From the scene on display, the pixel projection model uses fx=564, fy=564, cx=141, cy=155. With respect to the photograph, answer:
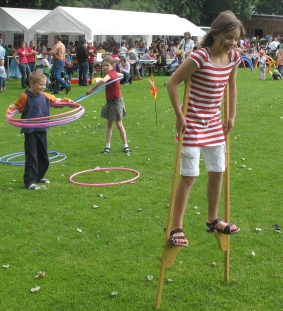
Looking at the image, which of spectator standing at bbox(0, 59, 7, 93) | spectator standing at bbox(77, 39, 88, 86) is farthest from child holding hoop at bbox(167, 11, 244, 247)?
spectator standing at bbox(77, 39, 88, 86)

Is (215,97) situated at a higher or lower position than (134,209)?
higher

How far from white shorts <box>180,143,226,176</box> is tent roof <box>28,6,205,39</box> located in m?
25.9

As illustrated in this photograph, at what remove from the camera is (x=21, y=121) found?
8562 millimetres

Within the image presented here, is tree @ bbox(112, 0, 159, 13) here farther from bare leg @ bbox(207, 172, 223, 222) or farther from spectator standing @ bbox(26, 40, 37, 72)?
bare leg @ bbox(207, 172, 223, 222)

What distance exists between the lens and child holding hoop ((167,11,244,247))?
4.76 meters

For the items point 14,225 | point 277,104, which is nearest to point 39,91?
point 14,225

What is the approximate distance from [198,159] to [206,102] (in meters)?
0.51

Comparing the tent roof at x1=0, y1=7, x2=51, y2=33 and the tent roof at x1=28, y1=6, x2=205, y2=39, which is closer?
the tent roof at x1=28, y1=6, x2=205, y2=39

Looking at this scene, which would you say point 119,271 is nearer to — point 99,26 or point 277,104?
point 277,104

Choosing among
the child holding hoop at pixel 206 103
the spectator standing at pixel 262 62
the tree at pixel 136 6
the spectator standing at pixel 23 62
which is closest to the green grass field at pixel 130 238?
the child holding hoop at pixel 206 103

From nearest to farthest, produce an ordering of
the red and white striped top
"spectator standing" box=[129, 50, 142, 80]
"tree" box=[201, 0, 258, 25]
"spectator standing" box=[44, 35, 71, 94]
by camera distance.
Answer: the red and white striped top, "spectator standing" box=[44, 35, 71, 94], "spectator standing" box=[129, 50, 142, 80], "tree" box=[201, 0, 258, 25]

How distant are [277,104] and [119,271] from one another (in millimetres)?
13729

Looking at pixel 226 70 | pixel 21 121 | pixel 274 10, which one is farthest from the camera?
pixel 274 10

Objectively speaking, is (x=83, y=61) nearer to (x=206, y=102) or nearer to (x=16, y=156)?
(x=16, y=156)
